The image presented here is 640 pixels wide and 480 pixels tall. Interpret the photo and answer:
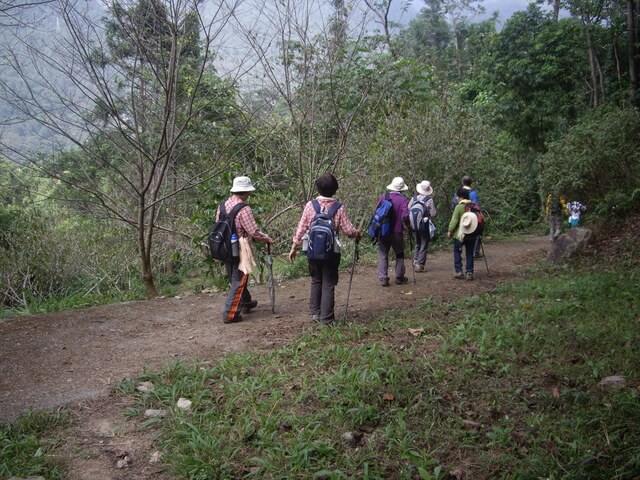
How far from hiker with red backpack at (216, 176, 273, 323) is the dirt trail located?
0.24 metres

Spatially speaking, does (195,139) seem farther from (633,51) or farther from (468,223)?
(633,51)

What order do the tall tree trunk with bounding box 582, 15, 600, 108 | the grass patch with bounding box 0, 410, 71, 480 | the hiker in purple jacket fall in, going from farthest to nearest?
the tall tree trunk with bounding box 582, 15, 600, 108
the hiker in purple jacket
the grass patch with bounding box 0, 410, 71, 480

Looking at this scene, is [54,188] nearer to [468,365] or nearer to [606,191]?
[468,365]

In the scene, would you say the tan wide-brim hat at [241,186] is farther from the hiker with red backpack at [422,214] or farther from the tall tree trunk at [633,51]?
the tall tree trunk at [633,51]

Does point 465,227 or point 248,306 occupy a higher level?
point 465,227

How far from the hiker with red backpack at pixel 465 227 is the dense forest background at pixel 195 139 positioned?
2.47 metres

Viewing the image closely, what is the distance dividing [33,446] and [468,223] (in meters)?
6.58

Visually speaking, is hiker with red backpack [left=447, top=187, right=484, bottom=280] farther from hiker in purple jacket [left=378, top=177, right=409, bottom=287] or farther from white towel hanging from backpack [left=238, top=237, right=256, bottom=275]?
white towel hanging from backpack [left=238, top=237, right=256, bottom=275]

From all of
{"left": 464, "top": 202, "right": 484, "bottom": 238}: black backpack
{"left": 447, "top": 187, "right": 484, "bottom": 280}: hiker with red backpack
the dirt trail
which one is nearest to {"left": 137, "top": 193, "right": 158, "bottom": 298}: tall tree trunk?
the dirt trail

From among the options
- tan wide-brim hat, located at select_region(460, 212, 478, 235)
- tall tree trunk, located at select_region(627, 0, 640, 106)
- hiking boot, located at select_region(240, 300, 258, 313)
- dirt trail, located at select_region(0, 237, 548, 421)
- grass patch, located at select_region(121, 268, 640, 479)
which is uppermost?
tall tree trunk, located at select_region(627, 0, 640, 106)

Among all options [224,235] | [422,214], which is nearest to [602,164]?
[422,214]

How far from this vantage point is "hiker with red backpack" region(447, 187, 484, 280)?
8.23 metres

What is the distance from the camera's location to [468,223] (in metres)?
8.21

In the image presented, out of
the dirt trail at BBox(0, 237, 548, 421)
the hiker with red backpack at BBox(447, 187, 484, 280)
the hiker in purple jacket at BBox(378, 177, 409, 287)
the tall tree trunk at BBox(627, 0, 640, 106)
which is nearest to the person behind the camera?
the dirt trail at BBox(0, 237, 548, 421)
